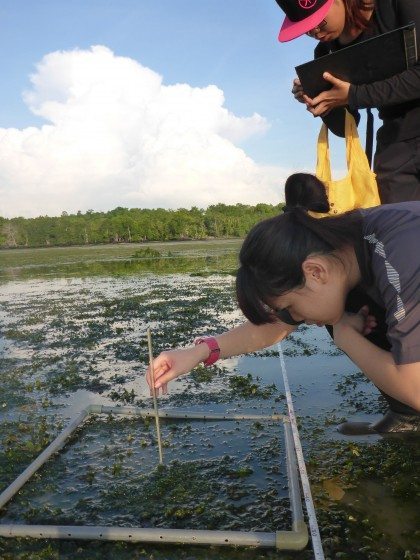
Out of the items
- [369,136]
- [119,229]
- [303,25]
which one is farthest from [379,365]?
[119,229]

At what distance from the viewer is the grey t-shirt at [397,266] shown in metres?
1.75

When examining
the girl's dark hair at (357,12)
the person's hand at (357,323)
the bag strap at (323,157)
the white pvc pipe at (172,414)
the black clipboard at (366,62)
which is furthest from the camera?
the white pvc pipe at (172,414)

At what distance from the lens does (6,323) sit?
31.5ft

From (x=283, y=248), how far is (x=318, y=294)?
257mm

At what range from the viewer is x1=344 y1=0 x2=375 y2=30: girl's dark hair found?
2.62m

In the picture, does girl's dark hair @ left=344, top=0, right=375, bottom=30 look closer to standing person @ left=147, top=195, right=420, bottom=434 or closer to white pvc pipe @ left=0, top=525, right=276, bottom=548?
standing person @ left=147, top=195, right=420, bottom=434

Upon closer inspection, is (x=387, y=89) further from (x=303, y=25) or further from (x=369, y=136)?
(x=303, y=25)

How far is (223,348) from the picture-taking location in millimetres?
2764

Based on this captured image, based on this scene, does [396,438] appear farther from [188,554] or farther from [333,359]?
[333,359]

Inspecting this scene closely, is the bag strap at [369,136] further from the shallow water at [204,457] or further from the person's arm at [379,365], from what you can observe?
the shallow water at [204,457]

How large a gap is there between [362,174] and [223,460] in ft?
6.33

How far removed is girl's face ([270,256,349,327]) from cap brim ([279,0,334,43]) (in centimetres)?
131

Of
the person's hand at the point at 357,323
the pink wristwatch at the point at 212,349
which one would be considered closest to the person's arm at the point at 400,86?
the person's hand at the point at 357,323

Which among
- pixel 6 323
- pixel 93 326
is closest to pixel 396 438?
pixel 93 326
